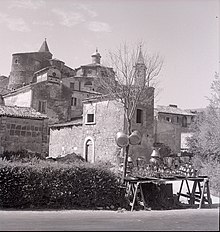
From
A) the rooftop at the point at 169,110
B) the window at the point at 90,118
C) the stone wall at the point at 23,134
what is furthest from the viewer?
the rooftop at the point at 169,110

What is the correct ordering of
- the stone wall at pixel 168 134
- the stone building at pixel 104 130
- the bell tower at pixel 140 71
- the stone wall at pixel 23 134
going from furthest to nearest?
the stone wall at pixel 168 134 → the stone building at pixel 104 130 → the bell tower at pixel 140 71 → the stone wall at pixel 23 134

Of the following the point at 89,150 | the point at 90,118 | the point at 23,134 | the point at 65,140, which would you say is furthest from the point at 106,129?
the point at 23,134

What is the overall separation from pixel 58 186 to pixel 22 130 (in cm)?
941

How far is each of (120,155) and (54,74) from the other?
665 inches

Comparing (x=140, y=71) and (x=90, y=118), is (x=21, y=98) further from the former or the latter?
(x=140, y=71)

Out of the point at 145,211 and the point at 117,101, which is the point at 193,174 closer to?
the point at 145,211

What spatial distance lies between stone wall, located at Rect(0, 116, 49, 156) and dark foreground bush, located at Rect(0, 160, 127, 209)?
841 centimetres

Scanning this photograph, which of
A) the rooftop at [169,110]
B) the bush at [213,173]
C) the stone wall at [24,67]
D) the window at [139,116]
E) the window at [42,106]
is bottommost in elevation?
the bush at [213,173]

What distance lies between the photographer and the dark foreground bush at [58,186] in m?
9.74

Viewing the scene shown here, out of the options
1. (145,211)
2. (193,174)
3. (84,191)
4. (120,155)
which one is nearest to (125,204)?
(145,211)

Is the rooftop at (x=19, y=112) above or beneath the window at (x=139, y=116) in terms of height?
beneath

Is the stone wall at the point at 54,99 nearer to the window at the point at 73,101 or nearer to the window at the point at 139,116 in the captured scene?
the window at the point at 73,101

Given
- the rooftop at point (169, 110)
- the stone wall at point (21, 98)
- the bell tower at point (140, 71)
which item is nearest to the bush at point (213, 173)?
the bell tower at point (140, 71)

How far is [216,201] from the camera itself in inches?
492
